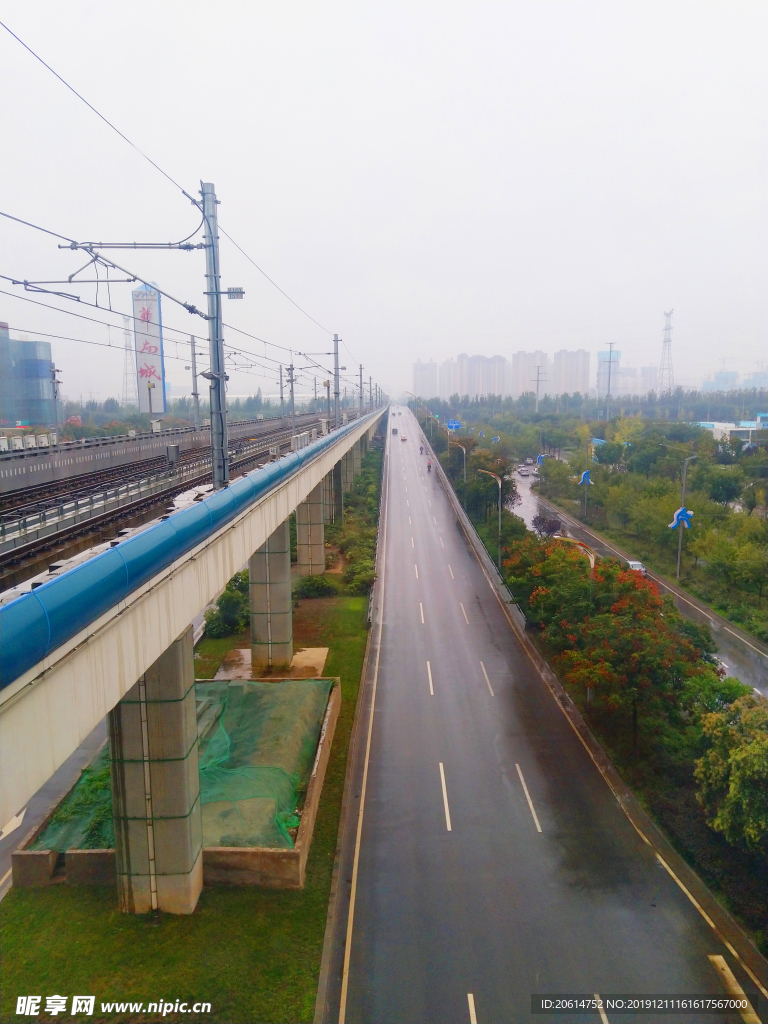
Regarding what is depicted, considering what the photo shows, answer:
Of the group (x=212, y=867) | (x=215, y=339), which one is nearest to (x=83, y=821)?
(x=212, y=867)

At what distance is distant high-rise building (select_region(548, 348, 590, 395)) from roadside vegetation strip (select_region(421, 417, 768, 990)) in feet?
578

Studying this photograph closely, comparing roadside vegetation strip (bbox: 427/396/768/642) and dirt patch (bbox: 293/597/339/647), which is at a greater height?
roadside vegetation strip (bbox: 427/396/768/642)

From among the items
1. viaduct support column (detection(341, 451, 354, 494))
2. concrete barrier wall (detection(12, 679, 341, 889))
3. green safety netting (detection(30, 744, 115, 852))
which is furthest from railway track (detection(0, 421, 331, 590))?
viaduct support column (detection(341, 451, 354, 494))

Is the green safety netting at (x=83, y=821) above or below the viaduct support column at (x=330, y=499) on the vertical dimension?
below

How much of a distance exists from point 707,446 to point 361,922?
50.2 meters

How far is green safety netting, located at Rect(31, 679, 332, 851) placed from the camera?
11.0 meters

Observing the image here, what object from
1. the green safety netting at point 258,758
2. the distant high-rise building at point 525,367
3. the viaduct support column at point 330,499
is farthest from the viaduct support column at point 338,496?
the distant high-rise building at point 525,367

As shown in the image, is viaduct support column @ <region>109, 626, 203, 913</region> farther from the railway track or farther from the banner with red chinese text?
the banner with red chinese text

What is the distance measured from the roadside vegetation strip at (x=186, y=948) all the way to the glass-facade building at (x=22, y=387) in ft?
165

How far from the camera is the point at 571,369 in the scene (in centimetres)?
18812

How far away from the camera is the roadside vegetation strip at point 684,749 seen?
984cm

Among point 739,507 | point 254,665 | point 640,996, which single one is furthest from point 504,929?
point 739,507

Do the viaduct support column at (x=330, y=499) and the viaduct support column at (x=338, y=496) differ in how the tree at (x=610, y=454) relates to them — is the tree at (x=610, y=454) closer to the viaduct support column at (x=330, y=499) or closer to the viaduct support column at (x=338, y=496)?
the viaduct support column at (x=338, y=496)

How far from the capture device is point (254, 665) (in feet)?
64.2
